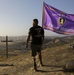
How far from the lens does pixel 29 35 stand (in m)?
9.41

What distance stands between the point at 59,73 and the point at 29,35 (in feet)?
6.57

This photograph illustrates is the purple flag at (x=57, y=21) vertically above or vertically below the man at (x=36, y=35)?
above

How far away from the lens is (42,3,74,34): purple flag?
13.6m

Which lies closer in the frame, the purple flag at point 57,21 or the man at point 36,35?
the man at point 36,35

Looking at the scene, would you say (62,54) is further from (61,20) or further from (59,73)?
(59,73)

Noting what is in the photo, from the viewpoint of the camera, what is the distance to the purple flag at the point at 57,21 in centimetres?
1363

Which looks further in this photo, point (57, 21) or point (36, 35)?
point (57, 21)

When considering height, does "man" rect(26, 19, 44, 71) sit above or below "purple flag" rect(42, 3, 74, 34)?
below

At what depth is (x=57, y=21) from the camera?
13969mm

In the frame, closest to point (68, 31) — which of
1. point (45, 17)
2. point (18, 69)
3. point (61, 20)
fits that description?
point (61, 20)

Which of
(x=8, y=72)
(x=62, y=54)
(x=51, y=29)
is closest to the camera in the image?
(x=8, y=72)

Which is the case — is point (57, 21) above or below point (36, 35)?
above

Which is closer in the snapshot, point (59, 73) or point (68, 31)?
point (59, 73)

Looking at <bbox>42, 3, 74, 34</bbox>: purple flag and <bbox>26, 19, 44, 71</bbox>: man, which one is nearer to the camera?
<bbox>26, 19, 44, 71</bbox>: man
